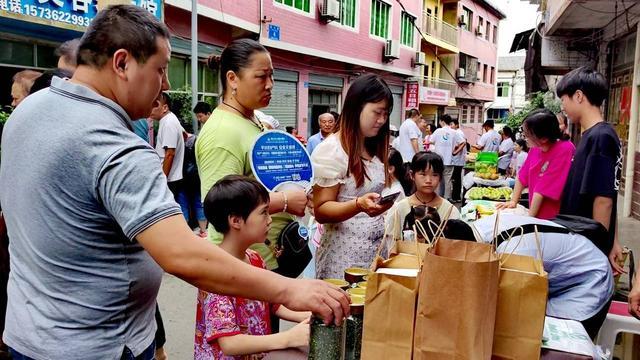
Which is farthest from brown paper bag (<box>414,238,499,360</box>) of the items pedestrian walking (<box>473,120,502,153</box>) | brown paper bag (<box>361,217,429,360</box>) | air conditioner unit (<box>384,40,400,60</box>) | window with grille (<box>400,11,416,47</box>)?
window with grille (<box>400,11,416,47</box>)

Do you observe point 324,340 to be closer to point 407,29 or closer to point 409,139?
point 409,139

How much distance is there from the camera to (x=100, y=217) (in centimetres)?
131

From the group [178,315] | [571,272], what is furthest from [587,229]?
→ [178,315]

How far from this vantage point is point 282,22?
43.4 ft

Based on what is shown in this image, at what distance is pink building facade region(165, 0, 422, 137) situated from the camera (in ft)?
36.3

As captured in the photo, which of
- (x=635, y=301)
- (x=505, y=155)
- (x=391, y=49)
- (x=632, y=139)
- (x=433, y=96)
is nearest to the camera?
→ (x=635, y=301)

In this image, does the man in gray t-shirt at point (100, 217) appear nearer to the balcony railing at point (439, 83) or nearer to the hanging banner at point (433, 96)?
the hanging banner at point (433, 96)

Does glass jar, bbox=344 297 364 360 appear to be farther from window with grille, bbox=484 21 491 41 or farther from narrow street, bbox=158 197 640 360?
window with grille, bbox=484 21 491 41

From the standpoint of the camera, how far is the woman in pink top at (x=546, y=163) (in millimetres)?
3729

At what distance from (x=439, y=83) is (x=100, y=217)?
87.9ft

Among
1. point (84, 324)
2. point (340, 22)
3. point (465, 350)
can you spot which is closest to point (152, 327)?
point (84, 324)

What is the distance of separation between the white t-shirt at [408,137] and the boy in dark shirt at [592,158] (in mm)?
5570

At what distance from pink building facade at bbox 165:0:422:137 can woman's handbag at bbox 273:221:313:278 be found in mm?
7997

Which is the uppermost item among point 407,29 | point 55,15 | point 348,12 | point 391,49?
point 407,29
